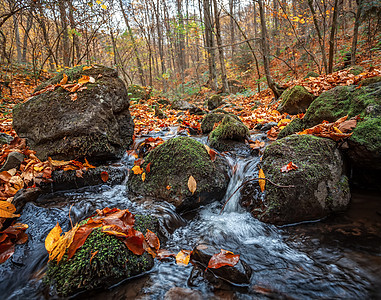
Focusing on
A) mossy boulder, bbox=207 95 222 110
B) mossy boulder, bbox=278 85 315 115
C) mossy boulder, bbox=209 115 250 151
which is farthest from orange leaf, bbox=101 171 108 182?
mossy boulder, bbox=207 95 222 110

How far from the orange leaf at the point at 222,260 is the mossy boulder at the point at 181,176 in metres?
1.08

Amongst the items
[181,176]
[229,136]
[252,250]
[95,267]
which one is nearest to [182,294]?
[95,267]

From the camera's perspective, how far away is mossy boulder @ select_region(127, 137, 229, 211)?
285 cm

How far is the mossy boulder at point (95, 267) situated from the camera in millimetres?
1542

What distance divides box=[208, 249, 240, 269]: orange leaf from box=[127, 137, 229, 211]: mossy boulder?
108cm

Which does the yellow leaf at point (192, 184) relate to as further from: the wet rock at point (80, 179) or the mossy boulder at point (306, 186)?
the wet rock at point (80, 179)

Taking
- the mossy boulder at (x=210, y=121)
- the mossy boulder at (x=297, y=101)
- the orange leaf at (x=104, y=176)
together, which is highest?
the mossy boulder at (x=297, y=101)

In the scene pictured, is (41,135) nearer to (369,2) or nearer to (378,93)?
(378,93)

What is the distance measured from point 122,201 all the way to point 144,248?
1.31 metres

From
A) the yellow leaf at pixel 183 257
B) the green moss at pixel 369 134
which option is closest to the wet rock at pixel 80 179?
the yellow leaf at pixel 183 257

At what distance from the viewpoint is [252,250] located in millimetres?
2154

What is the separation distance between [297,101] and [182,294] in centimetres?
616

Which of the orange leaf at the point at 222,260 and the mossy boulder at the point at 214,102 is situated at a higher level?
the mossy boulder at the point at 214,102

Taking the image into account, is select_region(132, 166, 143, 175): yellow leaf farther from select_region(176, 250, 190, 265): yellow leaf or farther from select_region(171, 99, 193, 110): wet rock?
select_region(171, 99, 193, 110): wet rock
